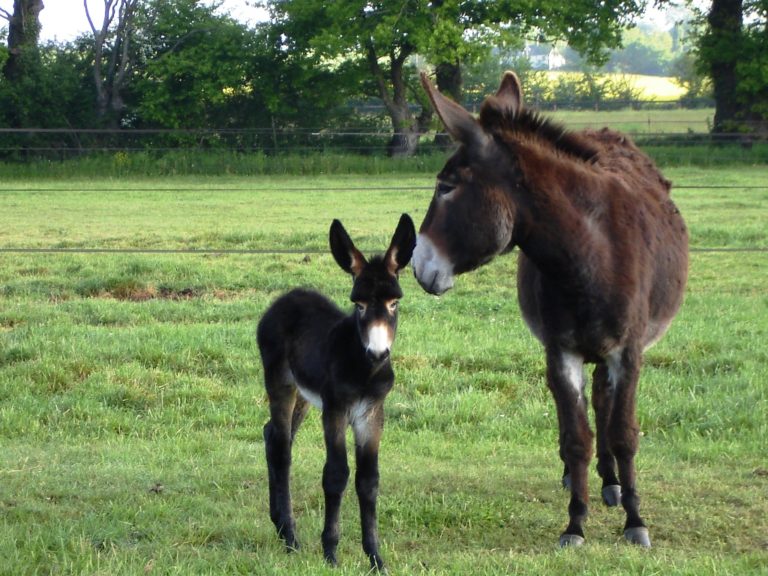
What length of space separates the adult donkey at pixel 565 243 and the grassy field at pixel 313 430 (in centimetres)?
59

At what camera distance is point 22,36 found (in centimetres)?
3550

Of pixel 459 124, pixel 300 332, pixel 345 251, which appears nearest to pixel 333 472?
pixel 300 332

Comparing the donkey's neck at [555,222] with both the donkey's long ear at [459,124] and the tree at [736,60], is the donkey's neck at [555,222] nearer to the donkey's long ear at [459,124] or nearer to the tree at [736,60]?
the donkey's long ear at [459,124]

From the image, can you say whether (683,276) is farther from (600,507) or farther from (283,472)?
(283,472)

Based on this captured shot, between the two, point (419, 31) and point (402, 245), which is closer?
point (402, 245)

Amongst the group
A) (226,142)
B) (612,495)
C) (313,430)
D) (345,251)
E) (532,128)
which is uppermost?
(532,128)

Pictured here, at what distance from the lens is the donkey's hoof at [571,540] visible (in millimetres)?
4844

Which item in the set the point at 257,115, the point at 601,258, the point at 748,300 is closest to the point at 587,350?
the point at 601,258

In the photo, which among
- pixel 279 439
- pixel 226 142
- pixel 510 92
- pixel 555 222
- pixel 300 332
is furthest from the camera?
pixel 226 142

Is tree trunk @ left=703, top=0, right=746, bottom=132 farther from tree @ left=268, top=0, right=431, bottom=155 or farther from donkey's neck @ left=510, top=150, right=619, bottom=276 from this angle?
donkey's neck @ left=510, top=150, right=619, bottom=276

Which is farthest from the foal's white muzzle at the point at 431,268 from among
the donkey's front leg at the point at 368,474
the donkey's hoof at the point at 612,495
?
the donkey's hoof at the point at 612,495

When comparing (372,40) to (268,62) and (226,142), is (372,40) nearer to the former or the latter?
(268,62)

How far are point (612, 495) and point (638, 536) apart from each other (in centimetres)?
71

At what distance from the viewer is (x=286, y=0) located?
123 ft
